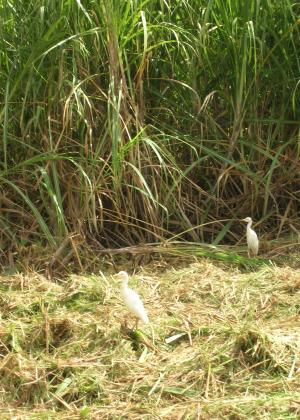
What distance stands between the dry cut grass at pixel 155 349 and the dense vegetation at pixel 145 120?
506 mm

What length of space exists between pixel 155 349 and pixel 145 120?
162 centimetres

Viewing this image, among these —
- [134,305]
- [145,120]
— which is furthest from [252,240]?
[134,305]

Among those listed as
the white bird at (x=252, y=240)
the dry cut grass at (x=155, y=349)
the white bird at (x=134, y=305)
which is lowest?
the white bird at (x=252, y=240)

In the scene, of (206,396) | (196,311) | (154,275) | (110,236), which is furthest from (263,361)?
(110,236)

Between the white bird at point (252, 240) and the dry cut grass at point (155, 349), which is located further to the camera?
the white bird at point (252, 240)

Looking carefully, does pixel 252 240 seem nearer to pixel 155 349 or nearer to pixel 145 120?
pixel 145 120

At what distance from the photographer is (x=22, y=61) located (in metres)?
4.73

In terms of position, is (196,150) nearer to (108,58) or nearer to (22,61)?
(108,58)

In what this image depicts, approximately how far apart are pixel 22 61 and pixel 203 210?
4.15 ft

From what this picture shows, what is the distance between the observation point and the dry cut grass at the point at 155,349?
3.42m

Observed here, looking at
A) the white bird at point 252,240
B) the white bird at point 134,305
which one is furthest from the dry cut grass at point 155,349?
the white bird at point 252,240

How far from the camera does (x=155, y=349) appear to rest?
380cm

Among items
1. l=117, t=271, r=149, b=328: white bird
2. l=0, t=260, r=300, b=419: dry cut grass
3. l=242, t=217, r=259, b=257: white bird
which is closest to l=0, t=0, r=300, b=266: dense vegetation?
l=242, t=217, r=259, b=257: white bird

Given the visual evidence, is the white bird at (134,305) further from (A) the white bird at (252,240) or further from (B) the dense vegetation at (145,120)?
(A) the white bird at (252,240)
